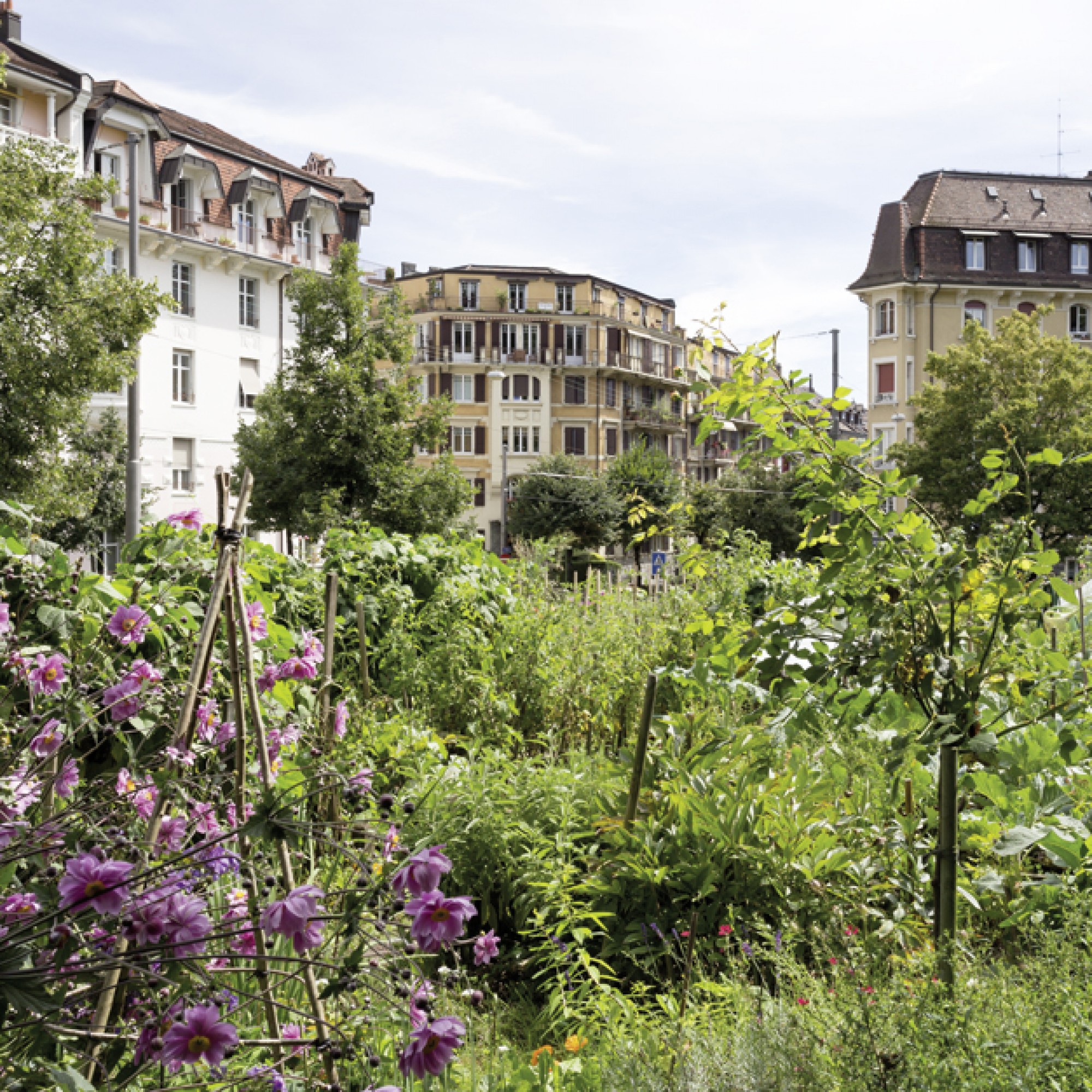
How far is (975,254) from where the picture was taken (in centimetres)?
4547

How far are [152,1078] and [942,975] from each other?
6.38 feet

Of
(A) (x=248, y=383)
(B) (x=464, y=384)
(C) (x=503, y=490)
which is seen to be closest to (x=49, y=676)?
(A) (x=248, y=383)

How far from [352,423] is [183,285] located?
1547 cm

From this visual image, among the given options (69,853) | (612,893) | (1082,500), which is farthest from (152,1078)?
(1082,500)

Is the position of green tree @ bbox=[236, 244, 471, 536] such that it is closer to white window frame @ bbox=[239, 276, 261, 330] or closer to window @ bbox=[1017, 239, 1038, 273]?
white window frame @ bbox=[239, 276, 261, 330]

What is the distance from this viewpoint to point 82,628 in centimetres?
427

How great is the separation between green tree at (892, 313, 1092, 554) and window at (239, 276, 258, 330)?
21041 millimetres

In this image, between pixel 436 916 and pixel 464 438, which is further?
pixel 464 438

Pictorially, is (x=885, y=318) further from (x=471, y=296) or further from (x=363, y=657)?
(x=363, y=657)

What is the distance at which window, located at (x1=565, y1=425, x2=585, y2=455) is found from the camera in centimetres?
6172

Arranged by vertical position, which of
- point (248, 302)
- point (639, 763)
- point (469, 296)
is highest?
point (469, 296)

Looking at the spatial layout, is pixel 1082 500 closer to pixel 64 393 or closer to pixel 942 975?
pixel 64 393

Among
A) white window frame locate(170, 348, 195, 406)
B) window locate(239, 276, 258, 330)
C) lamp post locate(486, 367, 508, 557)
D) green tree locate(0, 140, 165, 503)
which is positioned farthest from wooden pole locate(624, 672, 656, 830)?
window locate(239, 276, 258, 330)

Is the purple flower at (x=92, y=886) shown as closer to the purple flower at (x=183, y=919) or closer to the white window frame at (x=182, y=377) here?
the purple flower at (x=183, y=919)
